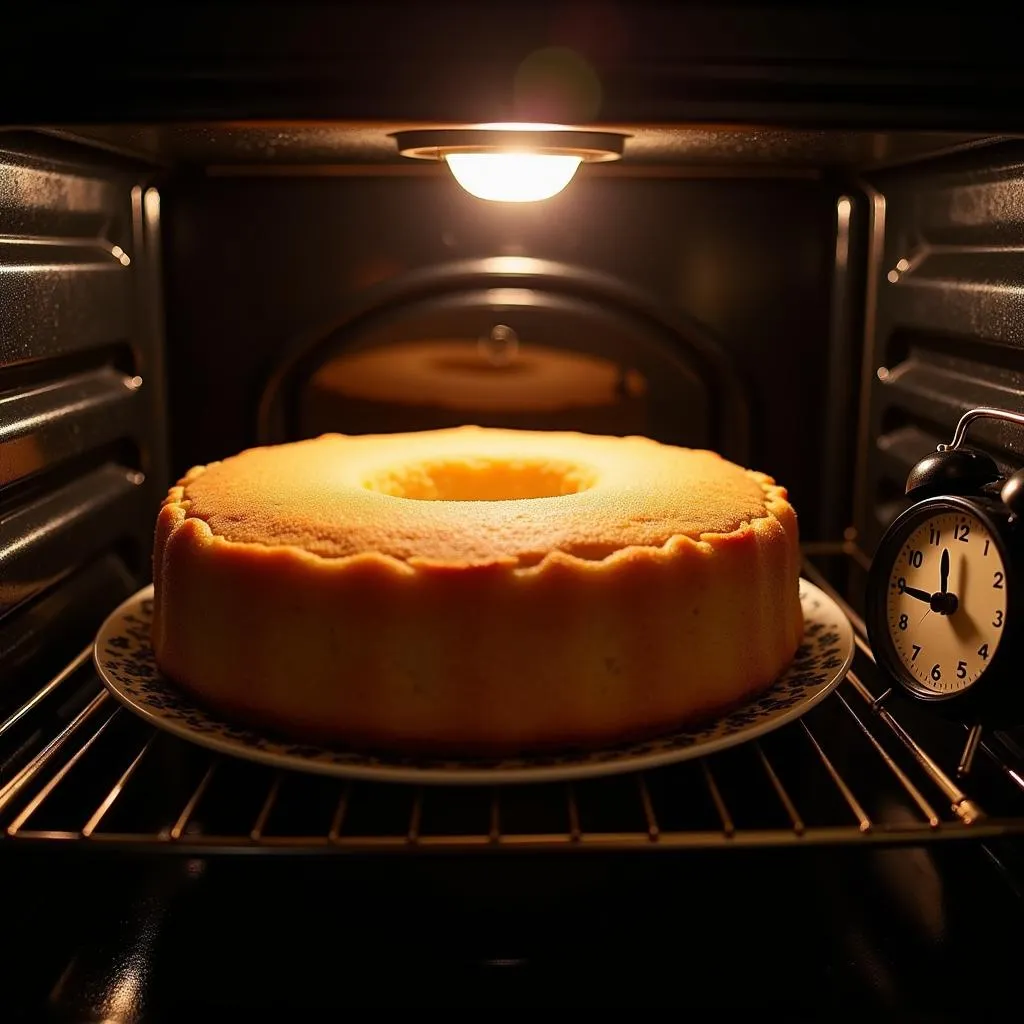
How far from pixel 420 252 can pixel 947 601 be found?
84 cm

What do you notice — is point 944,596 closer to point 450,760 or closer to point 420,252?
point 450,760

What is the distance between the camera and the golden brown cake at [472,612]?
954mm

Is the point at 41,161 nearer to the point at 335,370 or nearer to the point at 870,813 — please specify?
the point at 335,370

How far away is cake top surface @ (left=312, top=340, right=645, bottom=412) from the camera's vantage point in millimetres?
1538

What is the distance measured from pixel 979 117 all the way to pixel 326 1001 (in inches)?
30.9

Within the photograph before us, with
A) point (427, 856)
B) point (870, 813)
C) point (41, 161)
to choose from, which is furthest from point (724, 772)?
point (41, 161)

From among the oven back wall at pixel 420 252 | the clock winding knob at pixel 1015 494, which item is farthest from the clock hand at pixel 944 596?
the oven back wall at pixel 420 252

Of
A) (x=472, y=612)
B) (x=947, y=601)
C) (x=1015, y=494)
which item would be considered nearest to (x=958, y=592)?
(x=947, y=601)

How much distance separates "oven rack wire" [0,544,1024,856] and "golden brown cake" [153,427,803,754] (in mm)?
64

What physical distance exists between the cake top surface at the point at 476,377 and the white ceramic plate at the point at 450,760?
469 mm

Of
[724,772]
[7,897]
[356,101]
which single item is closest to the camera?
[356,101]

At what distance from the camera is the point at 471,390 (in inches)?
61.8

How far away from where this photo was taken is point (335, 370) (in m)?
1.54

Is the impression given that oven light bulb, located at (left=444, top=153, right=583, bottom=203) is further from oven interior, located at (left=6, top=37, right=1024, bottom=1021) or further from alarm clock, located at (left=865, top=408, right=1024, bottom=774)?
alarm clock, located at (left=865, top=408, right=1024, bottom=774)
